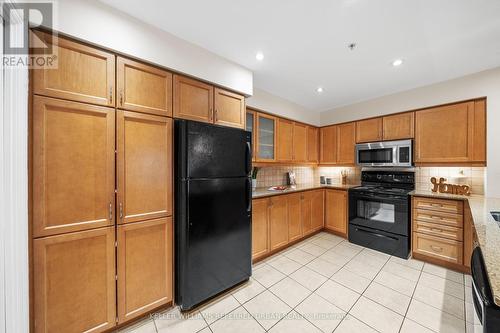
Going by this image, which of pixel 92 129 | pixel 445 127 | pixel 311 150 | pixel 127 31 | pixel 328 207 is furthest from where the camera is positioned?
pixel 311 150

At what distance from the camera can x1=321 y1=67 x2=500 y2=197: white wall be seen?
224 cm

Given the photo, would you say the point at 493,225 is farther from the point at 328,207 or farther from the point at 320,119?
the point at 320,119

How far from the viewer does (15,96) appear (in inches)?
42.1

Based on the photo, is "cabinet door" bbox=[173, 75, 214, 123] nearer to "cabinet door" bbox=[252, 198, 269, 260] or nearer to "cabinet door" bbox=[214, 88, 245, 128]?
"cabinet door" bbox=[214, 88, 245, 128]

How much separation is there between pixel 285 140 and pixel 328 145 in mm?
1154

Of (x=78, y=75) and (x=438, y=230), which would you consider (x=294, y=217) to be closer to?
(x=438, y=230)

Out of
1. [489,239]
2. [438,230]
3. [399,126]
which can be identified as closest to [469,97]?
[399,126]

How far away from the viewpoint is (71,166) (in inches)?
51.0

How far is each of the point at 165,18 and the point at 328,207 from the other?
3.58 m

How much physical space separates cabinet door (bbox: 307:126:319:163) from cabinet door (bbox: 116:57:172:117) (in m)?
2.82

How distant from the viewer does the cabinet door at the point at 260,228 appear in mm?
2426

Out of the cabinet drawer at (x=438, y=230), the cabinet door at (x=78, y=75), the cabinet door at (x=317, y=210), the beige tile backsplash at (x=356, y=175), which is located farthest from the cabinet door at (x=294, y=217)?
the cabinet door at (x=78, y=75)

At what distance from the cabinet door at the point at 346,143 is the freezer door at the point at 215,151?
7.80ft

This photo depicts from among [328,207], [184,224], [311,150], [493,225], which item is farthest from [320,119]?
[184,224]
